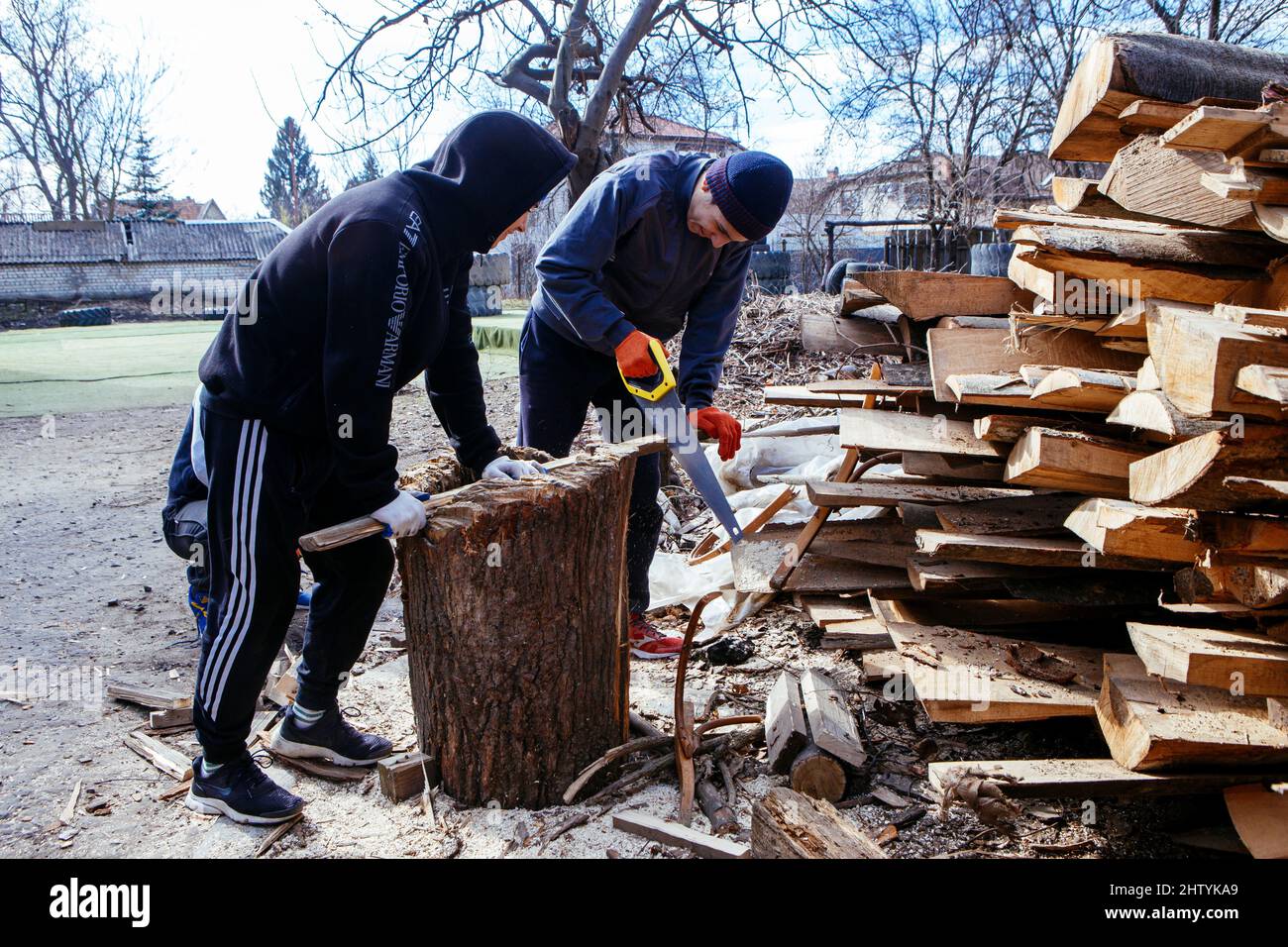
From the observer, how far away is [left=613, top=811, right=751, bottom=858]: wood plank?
2.21 m

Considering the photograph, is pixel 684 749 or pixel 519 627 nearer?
pixel 519 627

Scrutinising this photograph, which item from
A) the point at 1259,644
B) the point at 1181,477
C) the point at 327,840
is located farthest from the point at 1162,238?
the point at 327,840

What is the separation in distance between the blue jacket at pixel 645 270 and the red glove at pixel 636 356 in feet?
0.12

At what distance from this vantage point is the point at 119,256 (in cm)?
2991

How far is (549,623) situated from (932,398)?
7.49 feet

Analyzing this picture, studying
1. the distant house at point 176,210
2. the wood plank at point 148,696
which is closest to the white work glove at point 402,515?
the wood plank at point 148,696

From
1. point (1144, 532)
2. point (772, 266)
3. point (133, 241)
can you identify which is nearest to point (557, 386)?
point (1144, 532)

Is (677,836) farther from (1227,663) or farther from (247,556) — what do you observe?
(1227,663)

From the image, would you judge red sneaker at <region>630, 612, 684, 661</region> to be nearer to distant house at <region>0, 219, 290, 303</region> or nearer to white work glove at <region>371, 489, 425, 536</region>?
white work glove at <region>371, 489, 425, 536</region>

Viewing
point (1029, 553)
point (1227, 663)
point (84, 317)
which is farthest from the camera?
point (84, 317)

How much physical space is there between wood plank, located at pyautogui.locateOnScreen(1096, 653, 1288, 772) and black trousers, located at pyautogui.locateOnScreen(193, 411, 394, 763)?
7.39 ft

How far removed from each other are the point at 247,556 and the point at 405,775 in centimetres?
76

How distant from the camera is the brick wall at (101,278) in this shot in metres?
28.2

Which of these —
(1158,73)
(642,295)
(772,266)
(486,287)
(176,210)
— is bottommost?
(642,295)
